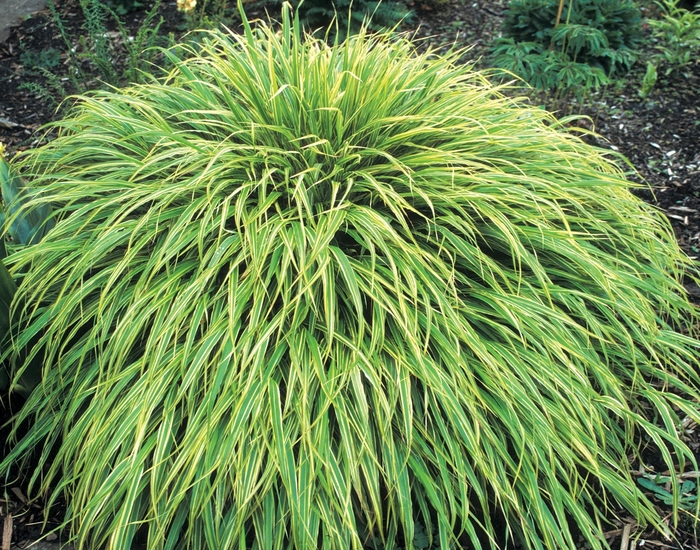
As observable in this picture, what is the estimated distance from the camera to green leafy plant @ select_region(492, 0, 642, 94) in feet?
13.0

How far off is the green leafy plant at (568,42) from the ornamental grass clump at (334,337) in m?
1.85

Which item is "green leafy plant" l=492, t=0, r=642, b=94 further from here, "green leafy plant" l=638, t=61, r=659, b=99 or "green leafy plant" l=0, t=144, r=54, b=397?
"green leafy plant" l=0, t=144, r=54, b=397

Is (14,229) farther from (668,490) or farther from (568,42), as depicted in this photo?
(568,42)

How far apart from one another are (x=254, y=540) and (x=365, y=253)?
0.90 metres

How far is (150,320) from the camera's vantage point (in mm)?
2025

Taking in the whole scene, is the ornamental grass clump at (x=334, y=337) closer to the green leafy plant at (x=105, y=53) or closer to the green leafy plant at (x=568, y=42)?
the green leafy plant at (x=105, y=53)

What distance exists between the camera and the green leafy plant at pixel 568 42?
397 centimetres

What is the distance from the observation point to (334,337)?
186 centimetres

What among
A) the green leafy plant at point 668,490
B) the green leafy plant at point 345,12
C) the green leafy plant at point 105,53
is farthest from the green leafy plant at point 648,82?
the green leafy plant at point 105,53

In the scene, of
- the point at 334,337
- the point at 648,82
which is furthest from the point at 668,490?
the point at 648,82

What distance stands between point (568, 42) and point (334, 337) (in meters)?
3.16

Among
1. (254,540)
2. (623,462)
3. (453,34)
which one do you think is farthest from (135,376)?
(453,34)

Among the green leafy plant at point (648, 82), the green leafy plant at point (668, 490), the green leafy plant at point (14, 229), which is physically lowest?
the green leafy plant at point (668, 490)

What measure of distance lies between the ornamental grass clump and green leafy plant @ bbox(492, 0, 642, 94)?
185cm
